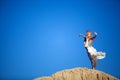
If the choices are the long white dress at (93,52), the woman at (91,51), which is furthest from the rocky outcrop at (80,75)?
the long white dress at (93,52)

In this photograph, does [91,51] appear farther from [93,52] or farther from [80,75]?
[80,75]

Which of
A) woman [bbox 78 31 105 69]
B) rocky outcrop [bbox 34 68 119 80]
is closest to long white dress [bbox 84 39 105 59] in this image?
woman [bbox 78 31 105 69]

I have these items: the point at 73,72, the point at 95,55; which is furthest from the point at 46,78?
Result: the point at 95,55

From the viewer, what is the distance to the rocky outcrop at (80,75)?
9.25 meters

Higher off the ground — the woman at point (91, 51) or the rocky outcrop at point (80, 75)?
the woman at point (91, 51)

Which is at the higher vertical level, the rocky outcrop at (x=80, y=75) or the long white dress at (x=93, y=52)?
the long white dress at (x=93, y=52)

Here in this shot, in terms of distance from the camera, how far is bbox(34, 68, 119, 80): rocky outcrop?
9.25 m

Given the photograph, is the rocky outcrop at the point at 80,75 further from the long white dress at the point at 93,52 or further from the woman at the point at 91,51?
the long white dress at the point at 93,52

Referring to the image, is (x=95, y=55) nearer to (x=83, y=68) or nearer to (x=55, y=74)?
(x=83, y=68)

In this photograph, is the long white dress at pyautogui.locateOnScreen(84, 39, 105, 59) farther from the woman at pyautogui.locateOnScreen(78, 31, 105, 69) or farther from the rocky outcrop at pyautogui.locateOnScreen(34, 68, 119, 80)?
the rocky outcrop at pyautogui.locateOnScreen(34, 68, 119, 80)

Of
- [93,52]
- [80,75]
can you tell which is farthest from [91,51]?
[80,75]

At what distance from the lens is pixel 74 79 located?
30.5ft

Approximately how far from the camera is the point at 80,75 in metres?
9.33

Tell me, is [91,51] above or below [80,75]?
above
